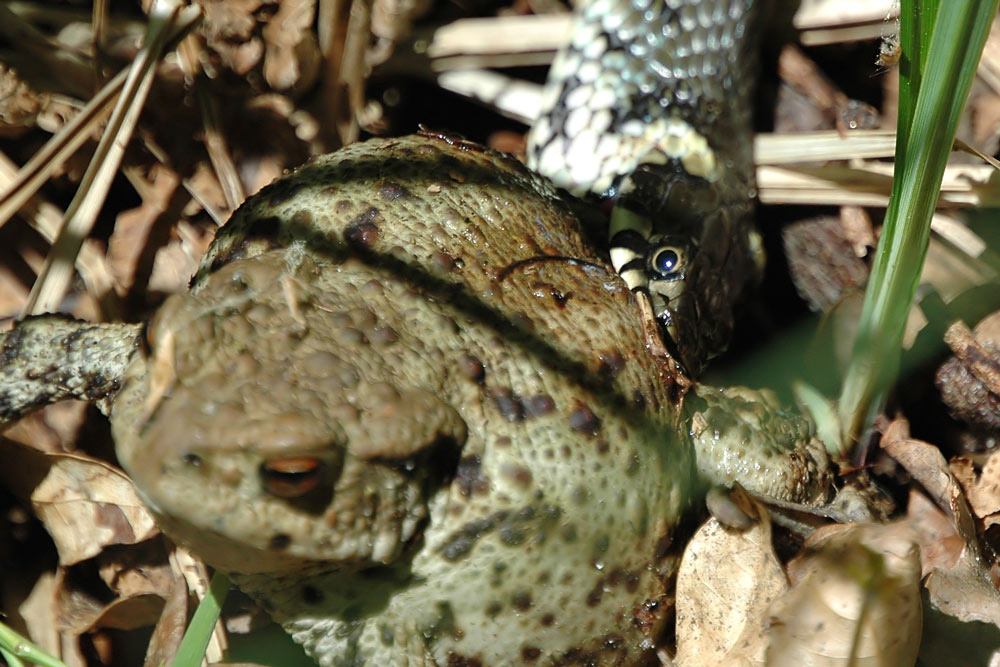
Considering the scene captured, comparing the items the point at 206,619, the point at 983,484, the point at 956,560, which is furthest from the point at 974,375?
the point at 206,619

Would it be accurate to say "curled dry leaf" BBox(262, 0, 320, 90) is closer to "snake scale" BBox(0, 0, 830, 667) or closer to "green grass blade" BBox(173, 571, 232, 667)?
"snake scale" BBox(0, 0, 830, 667)

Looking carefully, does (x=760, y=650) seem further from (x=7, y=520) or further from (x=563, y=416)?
(x=7, y=520)

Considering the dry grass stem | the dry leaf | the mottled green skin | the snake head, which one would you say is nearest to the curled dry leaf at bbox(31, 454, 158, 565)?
the dry grass stem

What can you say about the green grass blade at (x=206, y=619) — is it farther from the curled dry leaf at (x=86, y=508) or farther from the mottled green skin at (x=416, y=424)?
the curled dry leaf at (x=86, y=508)

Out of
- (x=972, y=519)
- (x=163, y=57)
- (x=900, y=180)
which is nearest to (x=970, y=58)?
(x=900, y=180)

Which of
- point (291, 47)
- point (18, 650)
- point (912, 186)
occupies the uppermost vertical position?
point (291, 47)

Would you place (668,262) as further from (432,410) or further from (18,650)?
(18,650)

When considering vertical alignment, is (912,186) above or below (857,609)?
above

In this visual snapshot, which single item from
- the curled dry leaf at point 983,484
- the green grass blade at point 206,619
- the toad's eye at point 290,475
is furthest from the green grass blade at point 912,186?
the green grass blade at point 206,619
